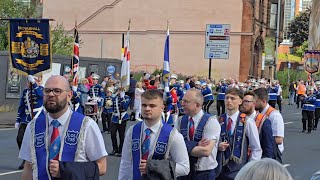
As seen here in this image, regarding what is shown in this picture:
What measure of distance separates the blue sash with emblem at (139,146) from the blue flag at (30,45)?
18.2 feet

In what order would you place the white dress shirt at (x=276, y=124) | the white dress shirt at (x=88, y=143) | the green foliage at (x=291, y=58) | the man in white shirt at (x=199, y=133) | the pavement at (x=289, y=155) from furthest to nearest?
the green foliage at (x=291, y=58) < the pavement at (x=289, y=155) < the white dress shirt at (x=276, y=124) < the man in white shirt at (x=199, y=133) < the white dress shirt at (x=88, y=143)

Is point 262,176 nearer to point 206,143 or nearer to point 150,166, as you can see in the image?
point 150,166

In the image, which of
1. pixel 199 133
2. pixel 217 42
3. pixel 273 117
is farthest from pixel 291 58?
pixel 199 133

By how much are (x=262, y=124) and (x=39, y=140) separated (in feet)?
11.3

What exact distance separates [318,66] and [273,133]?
80.3 feet

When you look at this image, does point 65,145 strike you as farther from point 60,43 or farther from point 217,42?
point 60,43

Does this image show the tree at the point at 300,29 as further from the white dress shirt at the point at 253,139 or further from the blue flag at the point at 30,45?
the white dress shirt at the point at 253,139

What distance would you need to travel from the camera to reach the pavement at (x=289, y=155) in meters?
12.9

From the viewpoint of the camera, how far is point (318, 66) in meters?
32.3

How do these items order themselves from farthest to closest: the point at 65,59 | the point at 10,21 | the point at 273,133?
the point at 65,59 < the point at 10,21 < the point at 273,133

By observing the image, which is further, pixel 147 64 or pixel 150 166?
pixel 147 64

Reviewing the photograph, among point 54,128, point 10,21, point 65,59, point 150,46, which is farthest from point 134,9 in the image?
point 54,128

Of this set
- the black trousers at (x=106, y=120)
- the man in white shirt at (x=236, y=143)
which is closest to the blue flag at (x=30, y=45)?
the man in white shirt at (x=236, y=143)

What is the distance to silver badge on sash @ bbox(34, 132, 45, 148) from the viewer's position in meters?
5.32
